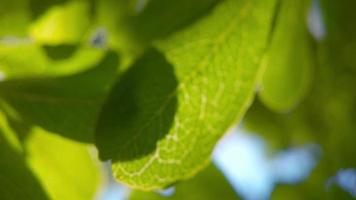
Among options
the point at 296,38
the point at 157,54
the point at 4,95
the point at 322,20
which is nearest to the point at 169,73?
the point at 157,54

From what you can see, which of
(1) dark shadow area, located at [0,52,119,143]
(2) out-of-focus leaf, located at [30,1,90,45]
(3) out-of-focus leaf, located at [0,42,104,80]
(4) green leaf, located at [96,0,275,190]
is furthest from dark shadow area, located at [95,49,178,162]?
(2) out-of-focus leaf, located at [30,1,90,45]

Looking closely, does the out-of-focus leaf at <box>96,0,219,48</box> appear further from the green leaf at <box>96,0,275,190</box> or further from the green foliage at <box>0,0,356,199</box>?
the green leaf at <box>96,0,275,190</box>

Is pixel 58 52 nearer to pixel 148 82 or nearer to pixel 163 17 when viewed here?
pixel 163 17

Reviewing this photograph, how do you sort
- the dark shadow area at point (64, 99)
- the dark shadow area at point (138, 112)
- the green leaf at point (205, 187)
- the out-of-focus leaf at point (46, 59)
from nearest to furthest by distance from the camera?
the dark shadow area at point (138, 112) < the dark shadow area at point (64, 99) < the out-of-focus leaf at point (46, 59) < the green leaf at point (205, 187)

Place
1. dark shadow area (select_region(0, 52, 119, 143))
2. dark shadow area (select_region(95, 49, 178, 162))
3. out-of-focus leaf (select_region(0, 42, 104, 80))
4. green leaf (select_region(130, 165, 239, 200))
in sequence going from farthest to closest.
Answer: green leaf (select_region(130, 165, 239, 200)), out-of-focus leaf (select_region(0, 42, 104, 80)), dark shadow area (select_region(0, 52, 119, 143)), dark shadow area (select_region(95, 49, 178, 162))

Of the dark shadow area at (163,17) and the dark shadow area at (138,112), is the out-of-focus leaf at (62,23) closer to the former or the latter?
the dark shadow area at (163,17)

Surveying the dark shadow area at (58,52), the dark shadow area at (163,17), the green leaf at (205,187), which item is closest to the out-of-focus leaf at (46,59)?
the dark shadow area at (58,52)
